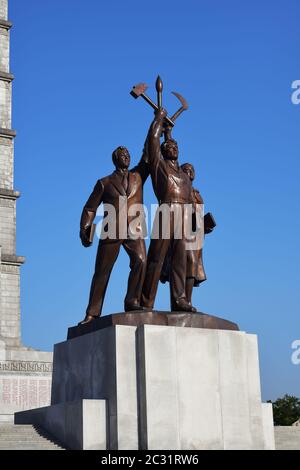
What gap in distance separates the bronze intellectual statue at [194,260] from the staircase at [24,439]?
315cm

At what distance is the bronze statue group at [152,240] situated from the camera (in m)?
12.3

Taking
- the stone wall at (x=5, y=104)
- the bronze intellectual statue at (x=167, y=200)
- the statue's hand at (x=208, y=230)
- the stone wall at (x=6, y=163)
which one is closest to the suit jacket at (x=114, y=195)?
the bronze intellectual statue at (x=167, y=200)

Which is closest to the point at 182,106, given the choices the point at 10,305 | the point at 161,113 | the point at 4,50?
the point at 161,113

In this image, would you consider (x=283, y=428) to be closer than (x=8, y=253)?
Yes

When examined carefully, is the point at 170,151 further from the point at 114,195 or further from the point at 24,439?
the point at 24,439

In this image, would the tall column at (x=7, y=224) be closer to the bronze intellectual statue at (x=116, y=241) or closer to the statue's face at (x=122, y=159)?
the bronze intellectual statue at (x=116, y=241)

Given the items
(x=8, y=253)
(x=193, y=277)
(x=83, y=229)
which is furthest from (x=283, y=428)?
(x=8, y=253)

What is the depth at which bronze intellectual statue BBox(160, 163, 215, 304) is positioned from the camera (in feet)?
41.9

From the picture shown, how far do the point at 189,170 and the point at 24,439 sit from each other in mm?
5306

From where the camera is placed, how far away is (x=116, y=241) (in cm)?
1230
